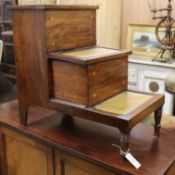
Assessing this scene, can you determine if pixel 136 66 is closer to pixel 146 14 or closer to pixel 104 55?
pixel 146 14

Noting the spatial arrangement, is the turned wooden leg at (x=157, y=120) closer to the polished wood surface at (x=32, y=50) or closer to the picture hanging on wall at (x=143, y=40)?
the polished wood surface at (x=32, y=50)

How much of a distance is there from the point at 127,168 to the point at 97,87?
325mm

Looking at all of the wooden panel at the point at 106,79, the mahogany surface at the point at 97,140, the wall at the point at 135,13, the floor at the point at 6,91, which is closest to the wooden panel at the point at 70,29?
the wooden panel at the point at 106,79

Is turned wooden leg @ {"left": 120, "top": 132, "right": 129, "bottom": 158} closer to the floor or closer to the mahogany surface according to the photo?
the mahogany surface

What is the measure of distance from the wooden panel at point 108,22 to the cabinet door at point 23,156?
4.29 feet

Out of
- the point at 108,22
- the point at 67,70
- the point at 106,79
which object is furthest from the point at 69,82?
the point at 108,22

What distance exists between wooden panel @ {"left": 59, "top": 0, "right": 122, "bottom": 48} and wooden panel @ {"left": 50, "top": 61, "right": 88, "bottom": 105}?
1247mm

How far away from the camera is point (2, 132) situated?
1386 mm

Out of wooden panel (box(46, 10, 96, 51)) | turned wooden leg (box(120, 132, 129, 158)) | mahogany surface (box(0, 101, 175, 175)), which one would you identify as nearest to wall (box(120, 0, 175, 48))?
wooden panel (box(46, 10, 96, 51))

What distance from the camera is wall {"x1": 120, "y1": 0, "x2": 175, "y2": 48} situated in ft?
8.12

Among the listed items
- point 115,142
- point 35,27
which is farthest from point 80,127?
point 35,27

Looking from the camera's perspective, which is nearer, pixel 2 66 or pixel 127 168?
pixel 127 168

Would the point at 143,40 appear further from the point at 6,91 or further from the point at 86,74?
the point at 86,74

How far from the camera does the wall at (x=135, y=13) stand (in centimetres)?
247
